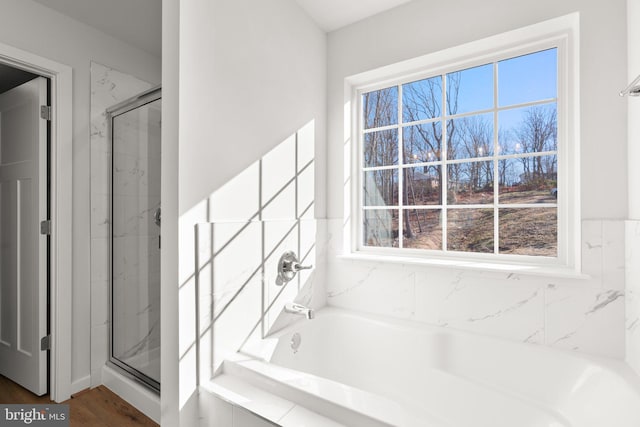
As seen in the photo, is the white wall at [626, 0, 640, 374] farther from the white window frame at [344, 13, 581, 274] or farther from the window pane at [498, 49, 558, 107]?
the window pane at [498, 49, 558, 107]

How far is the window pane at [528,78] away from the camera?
5.69 ft

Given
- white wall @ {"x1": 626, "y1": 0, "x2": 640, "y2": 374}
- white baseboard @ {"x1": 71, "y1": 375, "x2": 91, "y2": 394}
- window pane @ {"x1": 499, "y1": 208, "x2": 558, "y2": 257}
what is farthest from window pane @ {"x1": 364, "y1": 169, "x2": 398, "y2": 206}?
white baseboard @ {"x1": 71, "y1": 375, "x2": 91, "y2": 394}

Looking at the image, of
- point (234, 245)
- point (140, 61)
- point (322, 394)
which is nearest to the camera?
point (322, 394)

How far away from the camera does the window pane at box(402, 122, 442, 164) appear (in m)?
2.07

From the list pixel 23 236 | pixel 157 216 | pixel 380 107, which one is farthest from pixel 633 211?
pixel 23 236

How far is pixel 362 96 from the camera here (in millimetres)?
2334

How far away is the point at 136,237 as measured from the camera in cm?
218

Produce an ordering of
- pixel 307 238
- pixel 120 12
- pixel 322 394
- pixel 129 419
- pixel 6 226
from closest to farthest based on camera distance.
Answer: pixel 322 394
pixel 129 419
pixel 307 238
pixel 120 12
pixel 6 226

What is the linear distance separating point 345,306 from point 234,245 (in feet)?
3.34

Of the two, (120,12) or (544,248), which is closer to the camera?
(544,248)

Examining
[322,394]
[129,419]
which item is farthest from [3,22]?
[322,394]

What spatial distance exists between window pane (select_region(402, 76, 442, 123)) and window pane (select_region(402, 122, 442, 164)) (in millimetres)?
65

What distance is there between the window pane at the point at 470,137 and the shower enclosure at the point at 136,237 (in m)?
1.80

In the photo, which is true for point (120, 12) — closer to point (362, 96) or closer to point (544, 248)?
point (362, 96)
